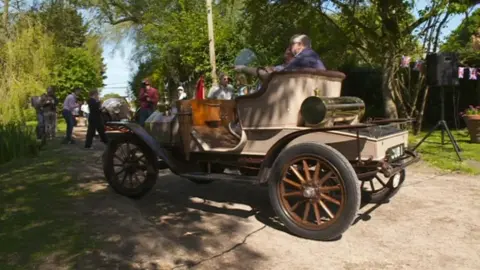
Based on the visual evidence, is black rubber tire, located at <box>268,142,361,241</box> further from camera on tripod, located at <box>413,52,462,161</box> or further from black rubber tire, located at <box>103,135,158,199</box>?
camera on tripod, located at <box>413,52,462,161</box>

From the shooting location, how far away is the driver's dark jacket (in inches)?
193

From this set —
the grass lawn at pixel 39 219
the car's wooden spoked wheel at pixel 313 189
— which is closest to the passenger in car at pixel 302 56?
the car's wooden spoked wheel at pixel 313 189

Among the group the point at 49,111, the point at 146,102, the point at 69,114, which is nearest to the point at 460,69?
the point at 146,102

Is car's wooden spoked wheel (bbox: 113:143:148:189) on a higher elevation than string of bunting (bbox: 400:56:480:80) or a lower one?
lower

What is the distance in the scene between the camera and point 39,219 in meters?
4.93

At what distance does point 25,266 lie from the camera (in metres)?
3.75

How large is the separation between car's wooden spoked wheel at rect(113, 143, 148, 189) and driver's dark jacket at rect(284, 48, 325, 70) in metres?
2.21

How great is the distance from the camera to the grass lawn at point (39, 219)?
397 centimetres

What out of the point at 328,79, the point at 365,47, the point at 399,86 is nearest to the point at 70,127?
the point at 365,47

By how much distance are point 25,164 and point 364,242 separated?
6.33 metres

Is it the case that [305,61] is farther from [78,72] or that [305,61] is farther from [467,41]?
[78,72]

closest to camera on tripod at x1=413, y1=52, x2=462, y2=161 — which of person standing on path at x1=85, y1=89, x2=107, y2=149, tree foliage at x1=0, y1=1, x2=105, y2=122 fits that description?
person standing on path at x1=85, y1=89, x2=107, y2=149

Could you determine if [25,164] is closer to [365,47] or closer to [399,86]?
[365,47]

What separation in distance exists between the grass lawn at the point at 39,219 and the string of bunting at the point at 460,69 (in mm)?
8428
